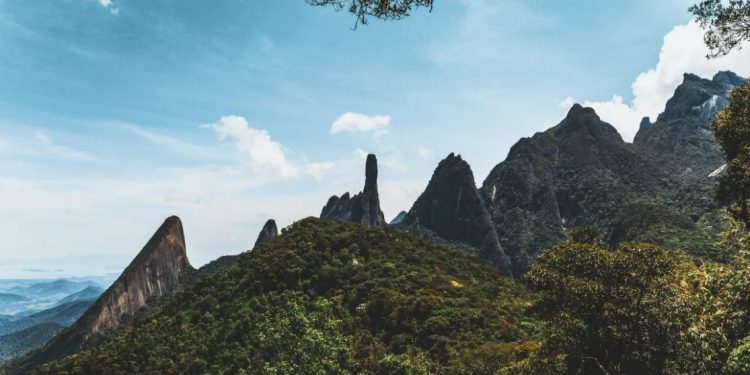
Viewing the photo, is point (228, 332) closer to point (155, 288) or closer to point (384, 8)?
point (384, 8)

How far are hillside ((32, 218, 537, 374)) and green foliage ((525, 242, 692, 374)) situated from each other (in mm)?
14154

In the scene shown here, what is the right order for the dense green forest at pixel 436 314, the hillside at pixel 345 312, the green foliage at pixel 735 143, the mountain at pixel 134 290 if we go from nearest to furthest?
the dense green forest at pixel 436 314 < the green foliage at pixel 735 143 < the hillside at pixel 345 312 < the mountain at pixel 134 290

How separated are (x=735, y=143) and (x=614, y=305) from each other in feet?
32.9

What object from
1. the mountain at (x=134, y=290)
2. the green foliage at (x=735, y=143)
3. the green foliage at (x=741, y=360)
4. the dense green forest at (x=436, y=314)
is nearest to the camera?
the green foliage at (x=741, y=360)

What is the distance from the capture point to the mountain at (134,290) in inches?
5842

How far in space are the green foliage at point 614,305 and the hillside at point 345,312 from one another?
46.4 ft

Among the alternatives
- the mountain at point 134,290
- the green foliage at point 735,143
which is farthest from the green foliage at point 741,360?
the mountain at point 134,290

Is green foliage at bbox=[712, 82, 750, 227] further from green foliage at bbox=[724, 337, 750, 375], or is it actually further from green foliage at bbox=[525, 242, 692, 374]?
green foliage at bbox=[724, 337, 750, 375]

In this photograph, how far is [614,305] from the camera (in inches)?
998

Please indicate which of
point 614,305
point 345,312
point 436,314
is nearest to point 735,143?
point 614,305

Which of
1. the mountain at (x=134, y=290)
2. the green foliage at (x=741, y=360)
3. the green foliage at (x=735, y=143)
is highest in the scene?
the mountain at (x=134, y=290)

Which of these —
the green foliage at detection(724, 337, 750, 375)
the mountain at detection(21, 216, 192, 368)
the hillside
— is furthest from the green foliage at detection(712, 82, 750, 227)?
the mountain at detection(21, 216, 192, 368)

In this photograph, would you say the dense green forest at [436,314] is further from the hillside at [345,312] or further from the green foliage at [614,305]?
the hillside at [345,312]

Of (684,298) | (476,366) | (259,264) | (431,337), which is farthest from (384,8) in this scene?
(259,264)
